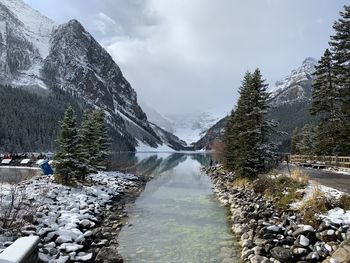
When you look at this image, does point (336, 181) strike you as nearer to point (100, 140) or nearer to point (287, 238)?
point (287, 238)

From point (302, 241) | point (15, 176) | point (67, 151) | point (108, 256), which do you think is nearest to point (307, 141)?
point (67, 151)

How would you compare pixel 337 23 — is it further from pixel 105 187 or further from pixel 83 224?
pixel 83 224

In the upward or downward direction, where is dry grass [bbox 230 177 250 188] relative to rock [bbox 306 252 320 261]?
upward

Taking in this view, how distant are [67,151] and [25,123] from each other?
12207 cm

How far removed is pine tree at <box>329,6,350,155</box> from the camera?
37.6 meters

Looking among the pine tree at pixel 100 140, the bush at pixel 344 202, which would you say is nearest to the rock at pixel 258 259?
the bush at pixel 344 202

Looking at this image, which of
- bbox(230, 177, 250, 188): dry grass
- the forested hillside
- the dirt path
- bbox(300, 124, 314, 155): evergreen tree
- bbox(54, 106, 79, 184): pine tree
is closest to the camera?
the dirt path

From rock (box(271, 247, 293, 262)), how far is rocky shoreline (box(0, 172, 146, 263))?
5.82m

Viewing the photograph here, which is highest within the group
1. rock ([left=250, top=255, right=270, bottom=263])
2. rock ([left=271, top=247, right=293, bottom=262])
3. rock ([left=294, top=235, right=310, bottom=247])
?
rock ([left=294, top=235, right=310, bottom=247])

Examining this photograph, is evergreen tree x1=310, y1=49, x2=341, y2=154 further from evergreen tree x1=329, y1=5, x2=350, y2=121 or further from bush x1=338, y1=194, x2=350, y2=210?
bush x1=338, y1=194, x2=350, y2=210

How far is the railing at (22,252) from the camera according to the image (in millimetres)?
9555

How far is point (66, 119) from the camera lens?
28.2 meters

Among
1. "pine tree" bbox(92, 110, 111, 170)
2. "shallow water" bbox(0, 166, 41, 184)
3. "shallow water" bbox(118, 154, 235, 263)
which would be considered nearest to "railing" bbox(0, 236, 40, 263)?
"shallow water" bbox(118, 154, 235, 263)

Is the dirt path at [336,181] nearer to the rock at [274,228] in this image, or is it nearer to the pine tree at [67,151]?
the rock at [274,228]
